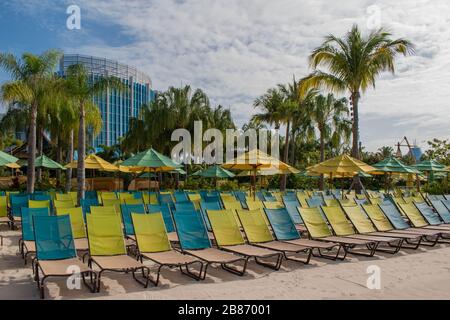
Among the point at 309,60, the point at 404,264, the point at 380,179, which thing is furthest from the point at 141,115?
the point at 404,264

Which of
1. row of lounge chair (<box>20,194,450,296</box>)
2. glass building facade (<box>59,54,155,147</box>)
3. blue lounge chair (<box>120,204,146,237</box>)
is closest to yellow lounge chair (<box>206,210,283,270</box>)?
row of lounge chair (<box>20,194,450,296</box>)

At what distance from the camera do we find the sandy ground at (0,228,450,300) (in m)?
5.34

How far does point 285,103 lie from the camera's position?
25250mm

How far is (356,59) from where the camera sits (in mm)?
16281

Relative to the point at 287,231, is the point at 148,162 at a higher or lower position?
higher

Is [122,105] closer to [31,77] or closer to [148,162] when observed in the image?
[31,77]

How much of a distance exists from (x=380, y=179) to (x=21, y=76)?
23759mm

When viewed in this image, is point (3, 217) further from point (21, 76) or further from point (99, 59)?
point (99, 59)

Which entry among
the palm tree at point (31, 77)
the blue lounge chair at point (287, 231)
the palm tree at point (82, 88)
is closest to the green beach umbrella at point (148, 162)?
the palm tree at point (82, 88)

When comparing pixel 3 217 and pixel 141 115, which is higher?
pixel 141 115

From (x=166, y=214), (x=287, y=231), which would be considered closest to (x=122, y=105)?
(x=166, y=214)

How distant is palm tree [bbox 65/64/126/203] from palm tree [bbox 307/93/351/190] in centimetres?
1463

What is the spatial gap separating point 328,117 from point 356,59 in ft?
36.7

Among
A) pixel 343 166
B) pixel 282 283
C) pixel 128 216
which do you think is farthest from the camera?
pixel 343 166
